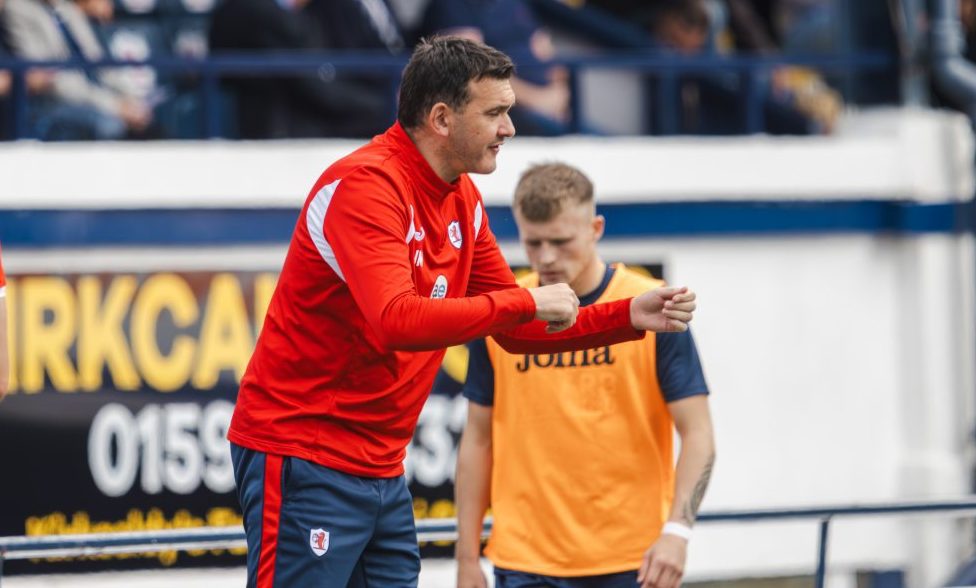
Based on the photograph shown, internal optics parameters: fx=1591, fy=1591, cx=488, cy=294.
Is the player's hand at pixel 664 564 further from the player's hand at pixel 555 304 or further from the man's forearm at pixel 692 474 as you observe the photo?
the player's hand at pixel 555 304

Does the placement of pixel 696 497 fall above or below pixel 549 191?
below

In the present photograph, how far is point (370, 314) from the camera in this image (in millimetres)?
3688

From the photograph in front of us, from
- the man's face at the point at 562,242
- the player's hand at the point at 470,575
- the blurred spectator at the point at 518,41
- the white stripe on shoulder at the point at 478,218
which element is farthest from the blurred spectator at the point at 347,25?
the white stripe on shoulder at the point at 478,218

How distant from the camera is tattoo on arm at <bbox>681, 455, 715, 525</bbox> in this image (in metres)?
4.68

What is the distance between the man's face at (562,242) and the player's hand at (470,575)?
0.91 meters

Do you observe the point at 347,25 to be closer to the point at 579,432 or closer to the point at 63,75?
the point at 63,75

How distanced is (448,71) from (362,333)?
68 cm

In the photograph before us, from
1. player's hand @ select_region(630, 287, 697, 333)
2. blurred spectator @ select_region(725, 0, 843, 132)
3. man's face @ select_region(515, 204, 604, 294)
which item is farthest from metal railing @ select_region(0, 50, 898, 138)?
player's hand @ select_region(630, 287, 697, 333)

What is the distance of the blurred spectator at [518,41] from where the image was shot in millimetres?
9195

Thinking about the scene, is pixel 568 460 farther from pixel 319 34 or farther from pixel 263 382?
pixel 319 34

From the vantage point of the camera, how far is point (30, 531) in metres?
8.41

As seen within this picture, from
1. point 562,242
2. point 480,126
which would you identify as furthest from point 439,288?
point 562,242

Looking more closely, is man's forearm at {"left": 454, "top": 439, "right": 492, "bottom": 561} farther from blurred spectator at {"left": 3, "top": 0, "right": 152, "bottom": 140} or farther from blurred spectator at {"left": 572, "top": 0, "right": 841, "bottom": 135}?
blurred spectator at {"left": 572, "top": 0, "right": 841, "bottom": 135}

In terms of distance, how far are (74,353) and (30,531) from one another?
965 mm
